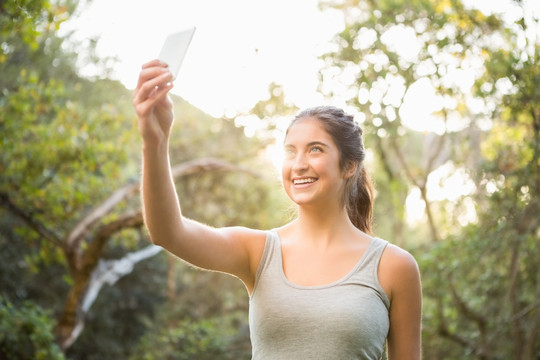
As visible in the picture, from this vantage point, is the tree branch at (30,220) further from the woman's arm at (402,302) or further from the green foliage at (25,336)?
the woman's arm at (402,302)

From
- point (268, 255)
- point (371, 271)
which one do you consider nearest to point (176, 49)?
point (268, 255)

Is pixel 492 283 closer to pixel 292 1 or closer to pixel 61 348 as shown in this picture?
pixel 292 1

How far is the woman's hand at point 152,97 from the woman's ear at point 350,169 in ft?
2.32

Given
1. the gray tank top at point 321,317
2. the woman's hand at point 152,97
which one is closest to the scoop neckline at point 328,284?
the gray tank top at point 321,317

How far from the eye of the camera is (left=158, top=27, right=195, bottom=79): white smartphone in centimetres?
136

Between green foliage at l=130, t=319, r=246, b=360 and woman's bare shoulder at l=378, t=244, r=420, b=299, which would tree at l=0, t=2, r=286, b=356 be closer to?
green foliage at l=130, t=319, r=246, b=360

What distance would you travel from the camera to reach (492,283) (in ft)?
22.7

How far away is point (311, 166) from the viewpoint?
1795mm

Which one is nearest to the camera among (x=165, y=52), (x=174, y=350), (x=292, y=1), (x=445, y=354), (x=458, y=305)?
(x=165, y=52)

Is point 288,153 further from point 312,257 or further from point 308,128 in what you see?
point 312,257

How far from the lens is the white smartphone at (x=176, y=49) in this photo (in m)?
1.36

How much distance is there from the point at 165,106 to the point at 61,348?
22.8ft

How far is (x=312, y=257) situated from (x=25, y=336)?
554cm

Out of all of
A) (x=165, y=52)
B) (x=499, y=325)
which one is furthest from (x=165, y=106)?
(x=499, y=325)
